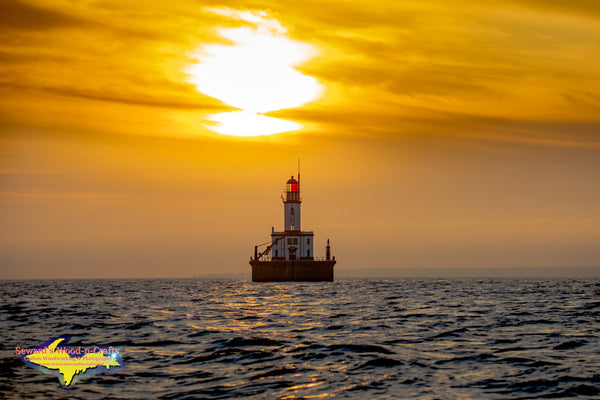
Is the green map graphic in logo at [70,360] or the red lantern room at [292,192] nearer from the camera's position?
the green map graphic in logo at [70,360]

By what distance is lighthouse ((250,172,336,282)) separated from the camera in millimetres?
126812

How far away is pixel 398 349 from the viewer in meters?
23.8

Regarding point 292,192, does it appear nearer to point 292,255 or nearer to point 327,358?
point 292,255

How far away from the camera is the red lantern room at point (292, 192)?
132500 mm

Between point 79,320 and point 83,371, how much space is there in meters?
19.3

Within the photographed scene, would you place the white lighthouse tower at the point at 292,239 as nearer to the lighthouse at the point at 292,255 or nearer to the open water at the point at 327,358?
the lighthouse at the point at 292,255

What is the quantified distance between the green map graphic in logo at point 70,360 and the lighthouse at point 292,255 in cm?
10255

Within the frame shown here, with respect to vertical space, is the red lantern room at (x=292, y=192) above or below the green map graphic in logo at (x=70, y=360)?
above

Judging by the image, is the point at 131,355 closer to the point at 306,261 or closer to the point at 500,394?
the point at 500,394

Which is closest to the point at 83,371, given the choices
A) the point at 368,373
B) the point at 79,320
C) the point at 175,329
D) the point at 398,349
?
the point at 368,373

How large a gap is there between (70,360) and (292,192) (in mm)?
112856

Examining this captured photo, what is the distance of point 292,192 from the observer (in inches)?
5231

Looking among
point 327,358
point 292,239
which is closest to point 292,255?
point 292,239

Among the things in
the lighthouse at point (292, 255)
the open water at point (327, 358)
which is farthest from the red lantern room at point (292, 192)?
the open water at point (327, 358)
